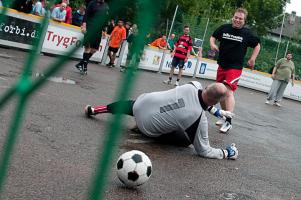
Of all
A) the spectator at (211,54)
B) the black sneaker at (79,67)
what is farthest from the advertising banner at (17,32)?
the spectator at (211,54)

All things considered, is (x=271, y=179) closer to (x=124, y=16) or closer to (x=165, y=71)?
(x=124, y=16)

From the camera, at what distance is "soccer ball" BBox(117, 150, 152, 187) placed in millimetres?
4355

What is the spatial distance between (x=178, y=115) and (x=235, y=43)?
10.5 feet

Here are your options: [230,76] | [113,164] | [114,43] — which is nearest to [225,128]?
[230,76]

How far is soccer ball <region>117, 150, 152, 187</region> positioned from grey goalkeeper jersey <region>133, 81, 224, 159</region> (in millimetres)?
1428

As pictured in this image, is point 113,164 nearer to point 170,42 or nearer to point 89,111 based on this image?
point 89,111

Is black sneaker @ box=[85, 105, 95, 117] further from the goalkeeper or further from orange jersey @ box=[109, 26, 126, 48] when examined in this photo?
orange jersey @ box=[109, 26, 126, 48]

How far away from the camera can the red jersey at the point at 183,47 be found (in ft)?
54.5

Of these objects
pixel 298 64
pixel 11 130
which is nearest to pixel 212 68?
pixel 298 64

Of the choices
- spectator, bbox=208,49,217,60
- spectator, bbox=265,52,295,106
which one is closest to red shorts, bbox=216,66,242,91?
spectator, bbox=265,52,295,106

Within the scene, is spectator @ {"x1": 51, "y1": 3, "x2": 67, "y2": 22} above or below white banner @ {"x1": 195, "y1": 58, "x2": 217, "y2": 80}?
above

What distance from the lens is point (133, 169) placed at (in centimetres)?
438

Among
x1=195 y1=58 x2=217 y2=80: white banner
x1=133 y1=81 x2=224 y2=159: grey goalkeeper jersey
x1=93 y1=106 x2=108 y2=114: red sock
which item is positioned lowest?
x1=195 y1=58 x2=217 y2=80: white banner

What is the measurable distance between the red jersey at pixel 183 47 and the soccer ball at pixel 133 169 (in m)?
12.2
